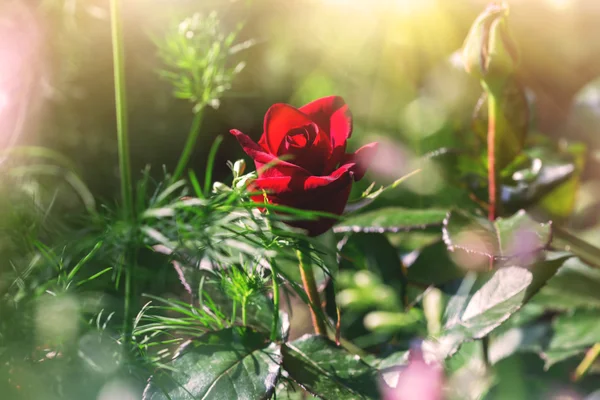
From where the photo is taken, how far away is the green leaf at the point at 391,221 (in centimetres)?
47

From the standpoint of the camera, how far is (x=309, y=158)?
350mm

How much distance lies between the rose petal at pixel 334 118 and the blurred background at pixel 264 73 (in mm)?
214

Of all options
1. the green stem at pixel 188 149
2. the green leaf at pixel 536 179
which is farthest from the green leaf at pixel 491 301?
the green stem at pixel 188 149

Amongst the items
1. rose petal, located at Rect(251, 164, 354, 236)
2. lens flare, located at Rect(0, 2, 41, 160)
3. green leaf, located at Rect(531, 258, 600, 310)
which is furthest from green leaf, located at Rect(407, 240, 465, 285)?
lens flare, located at Rect(0, 2, 41, 160)

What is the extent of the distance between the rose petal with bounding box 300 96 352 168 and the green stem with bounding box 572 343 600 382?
358 mm

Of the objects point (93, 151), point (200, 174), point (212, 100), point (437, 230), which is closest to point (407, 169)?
point (437, 230)

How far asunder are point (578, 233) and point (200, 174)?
0.49m

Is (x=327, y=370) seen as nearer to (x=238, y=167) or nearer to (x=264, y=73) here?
(x=238, y=167)

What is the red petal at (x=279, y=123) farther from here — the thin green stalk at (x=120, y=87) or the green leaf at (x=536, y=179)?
the green leaf at (x=536, y=179)

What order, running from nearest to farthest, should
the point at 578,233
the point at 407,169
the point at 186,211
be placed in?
1. the point at 186,211
2. the point at 407,169
3. the point at 578,233

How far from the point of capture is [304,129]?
360 mm

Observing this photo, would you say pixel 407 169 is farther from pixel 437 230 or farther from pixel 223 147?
pixel 223 147

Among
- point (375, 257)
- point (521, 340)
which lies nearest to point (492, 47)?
point (375, 257)

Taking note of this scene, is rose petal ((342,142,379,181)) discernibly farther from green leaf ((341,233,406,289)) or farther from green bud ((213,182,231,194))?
green leaf ((341,233,406,289))
